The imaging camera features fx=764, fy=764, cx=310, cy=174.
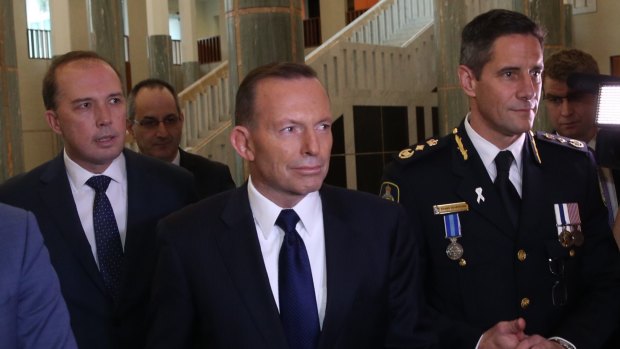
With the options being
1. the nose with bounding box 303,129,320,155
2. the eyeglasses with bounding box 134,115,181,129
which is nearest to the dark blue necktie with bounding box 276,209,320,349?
the nose with bounding box 303,129,320,155

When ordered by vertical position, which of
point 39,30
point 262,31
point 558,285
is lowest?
point 558,285

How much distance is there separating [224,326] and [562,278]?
1.15m

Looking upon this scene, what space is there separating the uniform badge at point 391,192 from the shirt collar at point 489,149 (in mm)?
300

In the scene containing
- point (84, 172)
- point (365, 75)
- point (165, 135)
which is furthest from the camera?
point (365, 75)

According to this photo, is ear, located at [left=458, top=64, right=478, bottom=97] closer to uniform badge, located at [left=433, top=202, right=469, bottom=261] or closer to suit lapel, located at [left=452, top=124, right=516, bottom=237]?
suit lapel, located at [left=452, top=124, right=516, bottom=237]

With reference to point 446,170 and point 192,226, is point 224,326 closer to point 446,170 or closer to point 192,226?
point 192,226

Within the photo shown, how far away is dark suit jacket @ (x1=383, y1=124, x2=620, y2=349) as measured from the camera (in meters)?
2.45

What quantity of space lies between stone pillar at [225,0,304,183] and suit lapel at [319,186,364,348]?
130 inches

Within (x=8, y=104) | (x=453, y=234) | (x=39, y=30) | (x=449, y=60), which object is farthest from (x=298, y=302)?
(x=39, y=30)

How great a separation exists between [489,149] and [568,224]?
36cm

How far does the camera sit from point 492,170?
255cm

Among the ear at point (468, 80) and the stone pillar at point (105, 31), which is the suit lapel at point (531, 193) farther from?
the stone pillar at point (105, 31)

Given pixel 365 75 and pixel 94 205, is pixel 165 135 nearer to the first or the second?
pixel 94 205

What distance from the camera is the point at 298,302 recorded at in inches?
78.3
